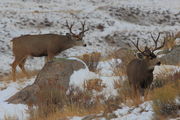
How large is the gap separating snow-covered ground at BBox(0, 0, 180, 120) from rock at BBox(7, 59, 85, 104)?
732 centimetres

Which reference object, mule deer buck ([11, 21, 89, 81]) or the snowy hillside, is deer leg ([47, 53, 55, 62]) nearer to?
mule deer buck ([11, 21, 89, 81])

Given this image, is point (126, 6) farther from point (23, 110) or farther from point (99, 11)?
point (23, 110)

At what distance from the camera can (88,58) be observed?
1138 cm

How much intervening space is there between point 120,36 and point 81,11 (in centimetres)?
718

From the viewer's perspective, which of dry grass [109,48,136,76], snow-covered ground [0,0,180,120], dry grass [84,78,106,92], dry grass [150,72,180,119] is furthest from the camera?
snow-covered ground [0,0,180,120]

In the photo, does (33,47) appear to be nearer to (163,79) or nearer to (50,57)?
(50,57)

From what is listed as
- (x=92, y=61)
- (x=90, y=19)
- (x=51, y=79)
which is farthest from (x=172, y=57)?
(x=90, y=19)

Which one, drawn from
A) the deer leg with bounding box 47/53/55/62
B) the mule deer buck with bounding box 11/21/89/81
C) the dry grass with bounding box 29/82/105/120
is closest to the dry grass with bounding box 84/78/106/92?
the dry grass with bounding box 29/82/105/120

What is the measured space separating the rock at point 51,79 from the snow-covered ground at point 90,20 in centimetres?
732

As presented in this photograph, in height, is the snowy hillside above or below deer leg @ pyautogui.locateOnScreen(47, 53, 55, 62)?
below

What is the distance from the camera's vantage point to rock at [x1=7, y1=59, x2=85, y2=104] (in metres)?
8.69

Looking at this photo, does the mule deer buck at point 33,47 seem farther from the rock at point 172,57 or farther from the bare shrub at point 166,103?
the bare shrub at point 166,103

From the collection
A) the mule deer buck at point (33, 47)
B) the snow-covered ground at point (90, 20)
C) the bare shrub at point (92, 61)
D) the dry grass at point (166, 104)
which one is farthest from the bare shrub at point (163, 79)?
the snow-covered ground at point (90, 20)

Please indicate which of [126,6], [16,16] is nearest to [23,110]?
[16,16]
